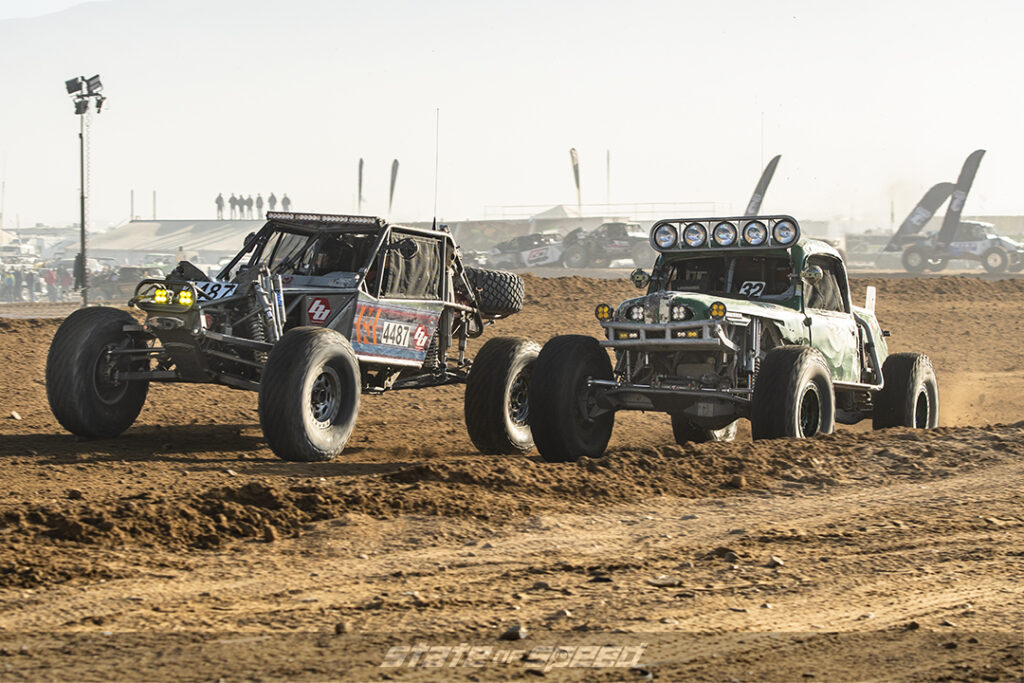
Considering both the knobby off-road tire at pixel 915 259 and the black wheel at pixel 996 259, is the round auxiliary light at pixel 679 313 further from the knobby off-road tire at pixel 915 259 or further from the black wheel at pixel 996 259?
the black wheel at pixel 996 259

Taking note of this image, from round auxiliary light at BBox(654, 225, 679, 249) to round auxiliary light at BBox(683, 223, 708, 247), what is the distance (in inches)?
4.4

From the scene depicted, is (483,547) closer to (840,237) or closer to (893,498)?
(893,498)

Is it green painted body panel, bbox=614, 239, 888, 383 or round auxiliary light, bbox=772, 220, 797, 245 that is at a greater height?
round auxiliary light, bbox=772, 220, 797, 245

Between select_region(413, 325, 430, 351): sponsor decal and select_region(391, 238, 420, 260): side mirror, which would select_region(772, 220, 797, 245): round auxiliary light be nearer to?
select_region(391, 238, 420, 260): side mirror

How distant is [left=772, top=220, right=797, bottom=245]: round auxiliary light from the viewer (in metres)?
10.7

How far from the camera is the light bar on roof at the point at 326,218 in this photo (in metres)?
11.1

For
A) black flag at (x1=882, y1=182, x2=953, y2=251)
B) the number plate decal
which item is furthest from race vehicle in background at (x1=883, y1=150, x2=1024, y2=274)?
the number plate decal

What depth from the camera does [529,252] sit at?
142 ft

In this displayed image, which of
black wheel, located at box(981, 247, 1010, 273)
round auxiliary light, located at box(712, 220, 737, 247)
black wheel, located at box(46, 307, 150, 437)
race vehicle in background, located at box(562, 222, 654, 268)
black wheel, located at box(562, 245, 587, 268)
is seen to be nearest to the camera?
black wheel, located at box(46, 307, 150, 437)

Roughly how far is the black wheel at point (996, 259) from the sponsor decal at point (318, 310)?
33337mm

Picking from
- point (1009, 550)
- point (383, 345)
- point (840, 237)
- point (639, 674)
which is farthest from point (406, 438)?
point (840, 237)

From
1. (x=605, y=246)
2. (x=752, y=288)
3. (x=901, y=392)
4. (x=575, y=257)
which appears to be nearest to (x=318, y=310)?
(x=752, y=288)

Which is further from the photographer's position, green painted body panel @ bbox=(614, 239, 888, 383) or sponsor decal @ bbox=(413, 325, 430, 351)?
sponsor decal @ bbox=(413, 325, 430, 351)

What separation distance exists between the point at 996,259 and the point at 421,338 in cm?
3271
